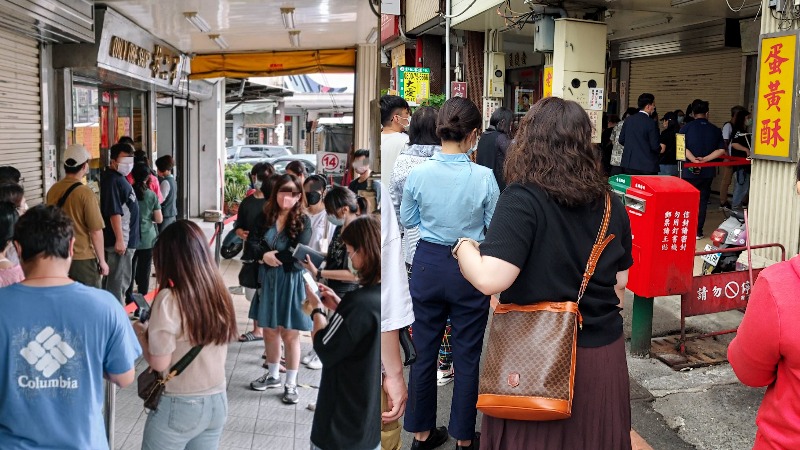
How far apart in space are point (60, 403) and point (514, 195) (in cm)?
135

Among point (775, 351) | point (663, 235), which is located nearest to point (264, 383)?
point (775, 351)

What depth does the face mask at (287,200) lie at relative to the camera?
125 centimetres

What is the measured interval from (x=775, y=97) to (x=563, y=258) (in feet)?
13.9

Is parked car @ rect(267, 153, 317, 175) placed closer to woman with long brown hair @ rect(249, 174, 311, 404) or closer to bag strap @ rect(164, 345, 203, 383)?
woman with long brown hair @ rect(249, 174, 311, 404)

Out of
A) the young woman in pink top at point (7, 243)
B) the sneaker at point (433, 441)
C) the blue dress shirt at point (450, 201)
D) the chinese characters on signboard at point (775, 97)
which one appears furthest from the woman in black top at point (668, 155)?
the young woman in pink top at point (7, 243)

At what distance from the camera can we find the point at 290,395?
1233mm

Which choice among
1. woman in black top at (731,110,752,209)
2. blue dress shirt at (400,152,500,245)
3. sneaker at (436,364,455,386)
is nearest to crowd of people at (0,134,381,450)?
blue dress shirt at (400,152,500,245)

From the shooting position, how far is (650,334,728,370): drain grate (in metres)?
A: 5.09

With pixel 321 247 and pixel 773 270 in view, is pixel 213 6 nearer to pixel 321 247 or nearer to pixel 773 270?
pixel 321 247

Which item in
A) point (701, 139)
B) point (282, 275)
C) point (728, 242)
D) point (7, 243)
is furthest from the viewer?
point (701, 139)

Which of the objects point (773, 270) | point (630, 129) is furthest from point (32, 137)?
point (630, 129)

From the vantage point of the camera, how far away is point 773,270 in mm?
1971

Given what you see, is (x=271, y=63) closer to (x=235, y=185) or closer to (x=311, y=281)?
(x=235, y=185)

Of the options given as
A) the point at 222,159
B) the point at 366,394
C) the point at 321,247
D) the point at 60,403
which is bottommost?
the point at 366,394
